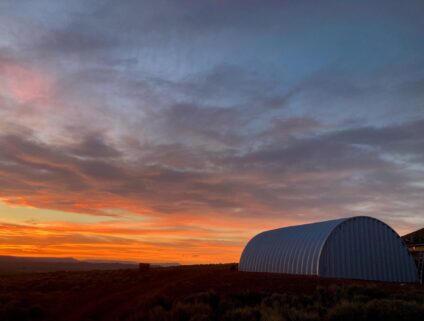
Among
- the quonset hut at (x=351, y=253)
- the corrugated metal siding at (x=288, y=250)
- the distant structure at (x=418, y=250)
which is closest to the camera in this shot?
the quonset hut at (x=351, y=253)

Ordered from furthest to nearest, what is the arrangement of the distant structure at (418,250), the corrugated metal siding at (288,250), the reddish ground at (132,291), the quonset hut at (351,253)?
1. the distant structure at (418,250)
2. the corrugated metal siding at (288,250)
3. the quonset hut at (351,253)
4. the reddish ground at (132,291)

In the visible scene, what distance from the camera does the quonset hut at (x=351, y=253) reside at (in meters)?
31.3

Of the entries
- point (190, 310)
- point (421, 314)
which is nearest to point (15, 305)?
point (190, 310)

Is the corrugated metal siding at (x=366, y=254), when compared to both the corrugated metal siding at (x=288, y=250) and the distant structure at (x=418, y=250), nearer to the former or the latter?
the corrugated metal siding at (x=288, y=250)

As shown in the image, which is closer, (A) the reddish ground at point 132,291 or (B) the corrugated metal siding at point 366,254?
(A) the reddish ground at point 132,291

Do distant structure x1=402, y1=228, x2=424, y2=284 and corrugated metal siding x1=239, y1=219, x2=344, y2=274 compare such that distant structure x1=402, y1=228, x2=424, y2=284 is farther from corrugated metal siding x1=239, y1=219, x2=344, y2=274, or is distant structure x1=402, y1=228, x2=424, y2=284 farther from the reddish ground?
the reddish ground

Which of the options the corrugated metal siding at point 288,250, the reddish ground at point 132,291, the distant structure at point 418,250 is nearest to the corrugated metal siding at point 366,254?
the corrugated metal siding at point 288,250

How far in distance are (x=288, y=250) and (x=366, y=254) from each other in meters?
6.06

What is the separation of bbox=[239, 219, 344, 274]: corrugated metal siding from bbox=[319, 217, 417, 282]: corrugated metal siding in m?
0.73

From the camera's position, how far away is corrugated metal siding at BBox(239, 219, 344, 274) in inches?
1267

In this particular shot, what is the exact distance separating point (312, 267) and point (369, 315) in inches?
637

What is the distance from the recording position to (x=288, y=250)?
117ft


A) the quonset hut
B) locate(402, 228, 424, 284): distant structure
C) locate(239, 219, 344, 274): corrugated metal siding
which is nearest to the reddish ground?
the quonset hut

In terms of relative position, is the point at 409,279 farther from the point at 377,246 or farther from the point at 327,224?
the point at 327,224
